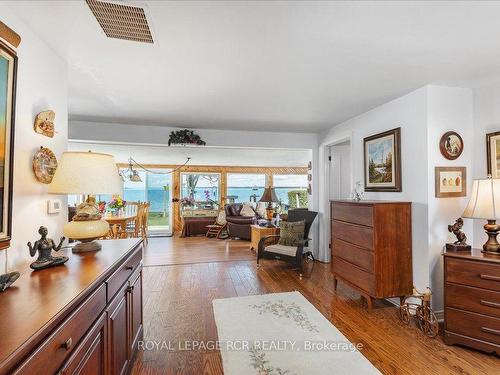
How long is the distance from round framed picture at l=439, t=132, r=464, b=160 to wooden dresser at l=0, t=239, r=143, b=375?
3077 mm

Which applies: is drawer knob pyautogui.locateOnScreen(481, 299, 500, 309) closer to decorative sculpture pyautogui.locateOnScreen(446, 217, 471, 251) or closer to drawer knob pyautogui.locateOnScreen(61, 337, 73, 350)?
decorative sculpture pyautogui.locateOnScreen(446, 217, 471, 251)

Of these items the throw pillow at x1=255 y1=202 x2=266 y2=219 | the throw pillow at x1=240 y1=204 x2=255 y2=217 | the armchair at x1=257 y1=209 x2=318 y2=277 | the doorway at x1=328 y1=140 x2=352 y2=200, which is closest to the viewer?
the armchair at x1=257 y1=209 x2=318 y2=277

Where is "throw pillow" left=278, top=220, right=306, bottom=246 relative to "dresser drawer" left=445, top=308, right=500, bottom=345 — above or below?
above

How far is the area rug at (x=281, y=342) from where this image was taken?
1887 mm

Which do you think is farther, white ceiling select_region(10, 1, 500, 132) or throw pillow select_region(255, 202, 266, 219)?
throw pillow select_region(255, 202, 266, 219)

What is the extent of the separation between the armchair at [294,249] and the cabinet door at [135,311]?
243 centimetres

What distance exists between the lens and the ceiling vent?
1.45 m

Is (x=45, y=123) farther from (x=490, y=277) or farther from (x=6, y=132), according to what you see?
(x=490, y=277)

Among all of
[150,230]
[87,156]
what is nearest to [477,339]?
[87,156]

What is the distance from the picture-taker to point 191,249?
19.2 ft

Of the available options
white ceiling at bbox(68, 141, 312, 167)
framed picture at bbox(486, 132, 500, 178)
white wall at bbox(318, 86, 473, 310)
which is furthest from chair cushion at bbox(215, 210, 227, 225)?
framed picture at bbox(486, 132, 500, 178)

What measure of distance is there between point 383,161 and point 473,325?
1.81m

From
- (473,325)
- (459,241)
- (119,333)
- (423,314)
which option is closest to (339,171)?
(459,241)

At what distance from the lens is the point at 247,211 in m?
7.52
